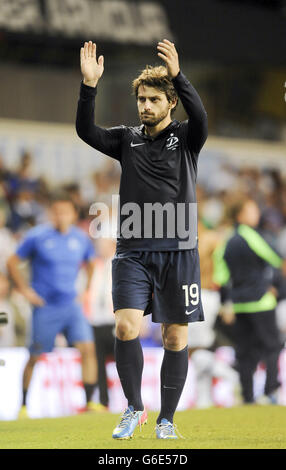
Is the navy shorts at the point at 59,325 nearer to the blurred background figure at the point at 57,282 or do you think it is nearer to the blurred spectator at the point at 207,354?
the blurred background figure at the point at 57,282

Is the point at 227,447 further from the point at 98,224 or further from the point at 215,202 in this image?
the point at 215,202

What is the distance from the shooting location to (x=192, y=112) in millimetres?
6008

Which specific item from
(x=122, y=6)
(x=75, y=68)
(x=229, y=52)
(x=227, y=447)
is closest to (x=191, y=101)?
(x=227, y=447)

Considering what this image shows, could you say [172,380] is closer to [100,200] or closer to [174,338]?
[174,338]

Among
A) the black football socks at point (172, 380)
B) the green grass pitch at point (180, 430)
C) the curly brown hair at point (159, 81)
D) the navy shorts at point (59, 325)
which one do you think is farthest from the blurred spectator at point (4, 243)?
the curly brown hair at point (159, 81)

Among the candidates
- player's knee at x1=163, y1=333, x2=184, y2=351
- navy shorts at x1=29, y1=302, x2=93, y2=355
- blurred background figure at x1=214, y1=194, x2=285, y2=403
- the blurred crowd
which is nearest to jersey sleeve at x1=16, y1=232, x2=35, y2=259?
navy shorts at x1=29, y1=302, x2=93, y2=355

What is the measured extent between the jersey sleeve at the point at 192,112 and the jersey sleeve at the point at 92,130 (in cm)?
49

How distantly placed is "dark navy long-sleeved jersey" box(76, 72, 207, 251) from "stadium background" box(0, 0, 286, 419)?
5.55 metres

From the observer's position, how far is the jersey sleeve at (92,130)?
6117mm

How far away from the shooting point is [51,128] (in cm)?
1709

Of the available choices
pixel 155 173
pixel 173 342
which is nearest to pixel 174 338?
pixel 173 342

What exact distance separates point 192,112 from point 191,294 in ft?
3.82

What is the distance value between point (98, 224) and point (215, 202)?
182 inches

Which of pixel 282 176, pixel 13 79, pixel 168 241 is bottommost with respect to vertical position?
pixel 168 241
